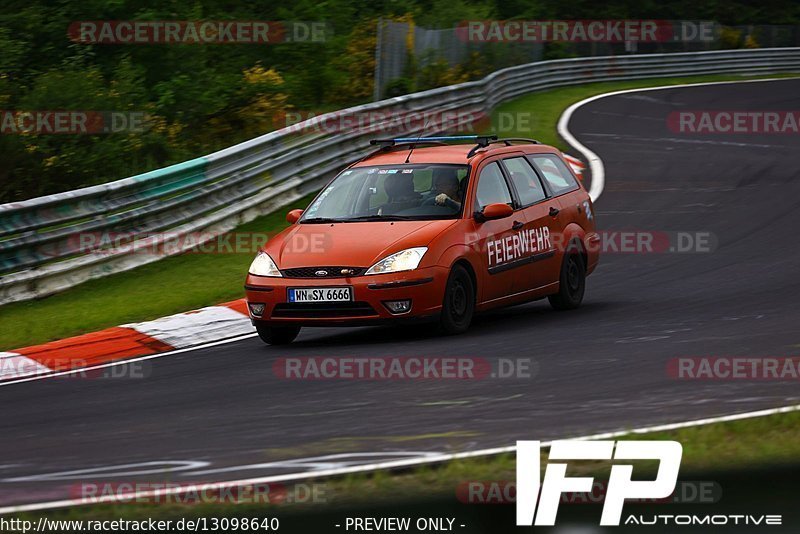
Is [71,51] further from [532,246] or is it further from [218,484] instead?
[218,484]

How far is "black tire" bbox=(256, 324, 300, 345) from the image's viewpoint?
10.6m

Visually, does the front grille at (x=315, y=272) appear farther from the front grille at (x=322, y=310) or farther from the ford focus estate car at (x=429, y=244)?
the front grille at (x=322, y=310)

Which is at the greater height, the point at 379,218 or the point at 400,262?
the point at 379,218

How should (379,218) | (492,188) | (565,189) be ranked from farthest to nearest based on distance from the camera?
1. (565,189)
2. (492,188)
3. (379,218)

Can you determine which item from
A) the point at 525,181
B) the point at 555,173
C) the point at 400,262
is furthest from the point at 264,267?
the point at 555,173

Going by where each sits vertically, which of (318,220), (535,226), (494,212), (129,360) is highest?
(494,212)

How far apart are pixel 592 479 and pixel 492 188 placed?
21.7 ft

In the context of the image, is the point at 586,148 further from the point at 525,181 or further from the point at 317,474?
the point at 317,474

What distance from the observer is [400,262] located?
10.2 meters

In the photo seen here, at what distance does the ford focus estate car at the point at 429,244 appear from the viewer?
33.3ft

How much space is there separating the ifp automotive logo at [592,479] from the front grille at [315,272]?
4712 millimetres

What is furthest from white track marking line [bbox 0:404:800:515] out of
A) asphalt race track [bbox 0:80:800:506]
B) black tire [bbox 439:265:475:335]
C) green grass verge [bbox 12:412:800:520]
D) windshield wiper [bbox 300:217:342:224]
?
windshield wiper [bbox 300:217:342:224]

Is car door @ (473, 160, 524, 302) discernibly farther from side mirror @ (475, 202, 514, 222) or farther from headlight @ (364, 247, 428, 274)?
headlight @ (364, 247, 428, 274)

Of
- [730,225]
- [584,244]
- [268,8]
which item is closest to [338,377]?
A: [584,244]
